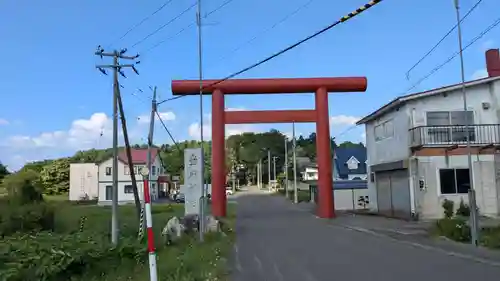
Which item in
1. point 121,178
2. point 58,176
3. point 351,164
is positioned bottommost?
point 121,178

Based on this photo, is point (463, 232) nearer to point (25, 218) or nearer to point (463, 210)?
point (463, 210)

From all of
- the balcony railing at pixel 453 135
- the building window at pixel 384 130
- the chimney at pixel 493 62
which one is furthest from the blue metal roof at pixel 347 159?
the balcony railing at pixel 453 135

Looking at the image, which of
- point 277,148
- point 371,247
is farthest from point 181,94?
point 277,148

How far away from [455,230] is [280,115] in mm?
15012

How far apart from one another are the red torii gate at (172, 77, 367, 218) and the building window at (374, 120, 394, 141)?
7.76 feet

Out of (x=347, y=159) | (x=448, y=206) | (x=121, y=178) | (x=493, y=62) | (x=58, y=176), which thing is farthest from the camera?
(x=58, y=176)

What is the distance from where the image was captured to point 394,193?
1065 inches

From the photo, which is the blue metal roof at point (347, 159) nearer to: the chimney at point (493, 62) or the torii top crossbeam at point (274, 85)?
the torii top crossbeam at point (274, 85)

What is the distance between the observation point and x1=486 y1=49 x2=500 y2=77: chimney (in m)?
26.7

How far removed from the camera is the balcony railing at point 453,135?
79.5 ft

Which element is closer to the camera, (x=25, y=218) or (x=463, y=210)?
(x=25, y=218)

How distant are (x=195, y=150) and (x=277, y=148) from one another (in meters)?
94.6

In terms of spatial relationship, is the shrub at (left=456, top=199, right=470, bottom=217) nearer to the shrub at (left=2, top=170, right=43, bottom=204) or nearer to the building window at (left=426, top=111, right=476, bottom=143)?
the building window at (left=426, top=111, right=476, bottom=143)

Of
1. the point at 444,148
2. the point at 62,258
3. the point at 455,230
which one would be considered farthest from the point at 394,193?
the point at 62,258
